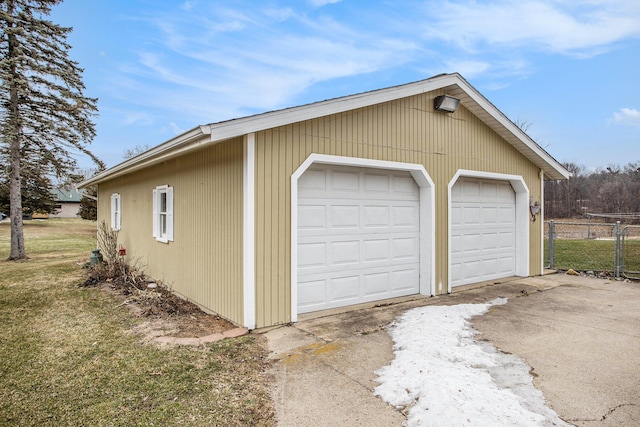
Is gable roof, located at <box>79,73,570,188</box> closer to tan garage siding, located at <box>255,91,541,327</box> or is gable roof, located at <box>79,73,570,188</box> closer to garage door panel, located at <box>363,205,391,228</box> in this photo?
tan garage siding, located at <box>255,91,541,327</box>

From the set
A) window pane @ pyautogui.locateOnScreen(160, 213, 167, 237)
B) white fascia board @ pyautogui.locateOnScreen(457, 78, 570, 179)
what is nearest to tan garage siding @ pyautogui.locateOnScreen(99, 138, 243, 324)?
window pane @ pyautogui.locateOnScreen(160, 213, 167, 237)

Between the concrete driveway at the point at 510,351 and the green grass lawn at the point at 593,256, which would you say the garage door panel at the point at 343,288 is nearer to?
the concrete driveway at the point at 510,351

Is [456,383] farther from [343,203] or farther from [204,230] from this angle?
[204,230]

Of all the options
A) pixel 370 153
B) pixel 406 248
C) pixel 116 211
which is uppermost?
pixel 370 153

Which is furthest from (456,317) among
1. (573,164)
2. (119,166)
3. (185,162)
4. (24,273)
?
(573,164)

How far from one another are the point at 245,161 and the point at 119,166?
5501mm

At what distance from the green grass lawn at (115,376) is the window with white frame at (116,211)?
17.8 feet

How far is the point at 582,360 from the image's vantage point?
3.63m

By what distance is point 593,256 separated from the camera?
39.8 feet

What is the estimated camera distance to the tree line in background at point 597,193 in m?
32.8

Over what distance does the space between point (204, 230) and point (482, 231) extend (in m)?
5.42

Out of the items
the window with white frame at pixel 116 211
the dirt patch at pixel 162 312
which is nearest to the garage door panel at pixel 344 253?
the dirt patch at pixel 162 312

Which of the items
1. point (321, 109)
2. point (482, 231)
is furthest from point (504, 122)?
point (321, 109)

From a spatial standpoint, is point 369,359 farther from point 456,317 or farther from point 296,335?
point 456,317
